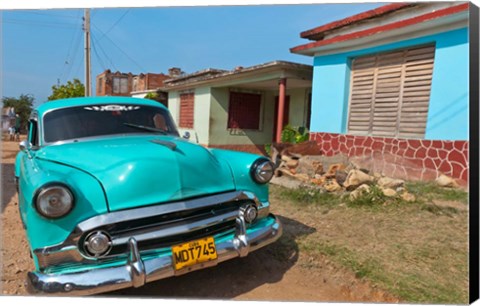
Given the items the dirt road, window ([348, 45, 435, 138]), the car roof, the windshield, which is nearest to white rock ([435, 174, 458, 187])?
window ([348, 45, 435, 138])

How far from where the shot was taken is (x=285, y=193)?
18.0ft

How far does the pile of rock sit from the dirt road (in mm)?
2086

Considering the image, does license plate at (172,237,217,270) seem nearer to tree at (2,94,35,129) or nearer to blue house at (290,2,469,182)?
blue house at (290,2,469,182)

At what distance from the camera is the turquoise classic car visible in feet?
6.38

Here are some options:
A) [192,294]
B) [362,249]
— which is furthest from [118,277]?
[362,249]

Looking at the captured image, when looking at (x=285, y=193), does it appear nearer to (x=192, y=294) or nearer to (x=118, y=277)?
(x=192, y=294)

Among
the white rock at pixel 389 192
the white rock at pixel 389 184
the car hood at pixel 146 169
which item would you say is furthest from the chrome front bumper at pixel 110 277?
the white rock at pixel 389 184

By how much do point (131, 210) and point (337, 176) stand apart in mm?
4240

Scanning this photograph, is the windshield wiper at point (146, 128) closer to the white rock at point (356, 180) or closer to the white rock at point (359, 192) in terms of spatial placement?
the white rock at point (359, 192)

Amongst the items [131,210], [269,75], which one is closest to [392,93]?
[269,75]

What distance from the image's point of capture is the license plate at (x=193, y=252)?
2.11m

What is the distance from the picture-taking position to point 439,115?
215 inches

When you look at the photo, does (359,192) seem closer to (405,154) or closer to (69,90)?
(405,154)

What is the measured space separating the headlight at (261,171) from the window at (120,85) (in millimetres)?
31370
